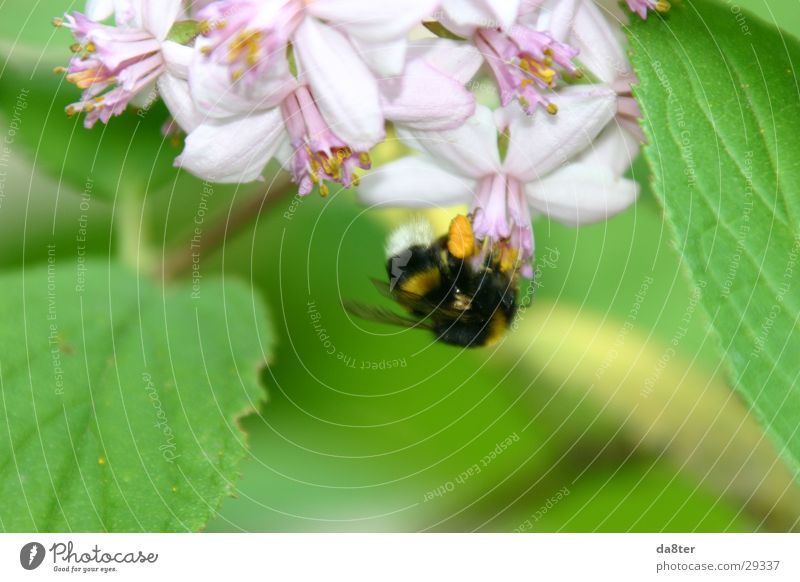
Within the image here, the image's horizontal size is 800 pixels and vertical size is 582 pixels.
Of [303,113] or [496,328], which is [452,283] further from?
[303,113]

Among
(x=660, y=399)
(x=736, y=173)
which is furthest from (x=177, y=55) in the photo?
(x=660, y=399)

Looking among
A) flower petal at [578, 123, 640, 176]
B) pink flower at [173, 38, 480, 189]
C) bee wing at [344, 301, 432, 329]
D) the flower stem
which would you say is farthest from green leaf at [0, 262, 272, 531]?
flower petal at [578, 123, 640, 176]

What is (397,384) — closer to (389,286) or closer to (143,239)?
(389,286)

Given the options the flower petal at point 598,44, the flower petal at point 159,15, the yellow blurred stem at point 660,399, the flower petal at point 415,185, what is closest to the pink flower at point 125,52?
the flower petal at point 159,15

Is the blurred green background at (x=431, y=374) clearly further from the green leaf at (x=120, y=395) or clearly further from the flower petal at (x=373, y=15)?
the flower petal at (x=373, y=15)

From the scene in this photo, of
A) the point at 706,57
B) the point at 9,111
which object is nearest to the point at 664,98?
the point at 706,57

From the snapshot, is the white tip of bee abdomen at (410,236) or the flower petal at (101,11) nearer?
the flower petal at (101,11)

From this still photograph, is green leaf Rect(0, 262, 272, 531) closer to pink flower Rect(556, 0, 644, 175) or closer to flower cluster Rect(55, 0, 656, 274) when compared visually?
flower cluster Rect(55, 0, 656, 274)
